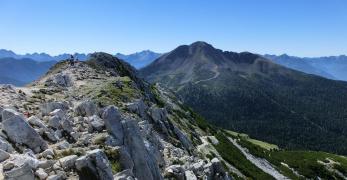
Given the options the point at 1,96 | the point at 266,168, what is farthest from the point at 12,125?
the point at 266,168

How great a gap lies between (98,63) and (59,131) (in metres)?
79.3

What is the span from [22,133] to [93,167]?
5963mm

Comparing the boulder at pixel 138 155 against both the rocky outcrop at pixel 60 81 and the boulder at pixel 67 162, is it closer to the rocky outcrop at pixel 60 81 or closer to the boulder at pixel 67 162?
the boulder at pixel 67 162

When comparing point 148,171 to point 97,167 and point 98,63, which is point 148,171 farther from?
point 98,63

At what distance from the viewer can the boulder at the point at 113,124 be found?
100 feet

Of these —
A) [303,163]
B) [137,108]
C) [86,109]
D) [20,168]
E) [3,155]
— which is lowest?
[303,163]

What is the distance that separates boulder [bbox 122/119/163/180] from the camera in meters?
28.7

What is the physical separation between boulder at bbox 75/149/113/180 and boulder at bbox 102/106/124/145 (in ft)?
25.9

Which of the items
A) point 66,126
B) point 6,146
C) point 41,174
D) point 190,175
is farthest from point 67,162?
point 190,175

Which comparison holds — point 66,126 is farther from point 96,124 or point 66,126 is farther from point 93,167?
point 93,167

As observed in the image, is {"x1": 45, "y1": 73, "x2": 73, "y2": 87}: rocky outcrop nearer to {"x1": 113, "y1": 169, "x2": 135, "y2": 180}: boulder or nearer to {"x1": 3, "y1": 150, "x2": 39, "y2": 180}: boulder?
{"x1": 113, "y1": 169, "x2": 135, "y2": 180}: boulder

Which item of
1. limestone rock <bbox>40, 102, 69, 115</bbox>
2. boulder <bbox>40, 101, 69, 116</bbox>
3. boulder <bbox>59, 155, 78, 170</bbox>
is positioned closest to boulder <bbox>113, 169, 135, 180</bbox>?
boulder <bbox>59, 155, 78, 170</bbox>

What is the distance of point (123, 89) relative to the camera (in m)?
74.7

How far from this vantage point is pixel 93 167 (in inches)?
854
